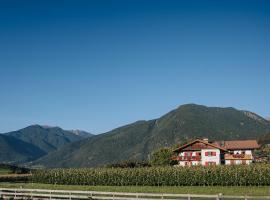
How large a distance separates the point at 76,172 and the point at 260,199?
142 ft

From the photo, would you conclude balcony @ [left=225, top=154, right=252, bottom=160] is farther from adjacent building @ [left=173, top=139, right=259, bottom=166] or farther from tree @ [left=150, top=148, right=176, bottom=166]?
tree @ [left=150, top=148, right=176, bottom=166]

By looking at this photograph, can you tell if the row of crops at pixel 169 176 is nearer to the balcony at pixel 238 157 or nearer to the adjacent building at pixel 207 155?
the adjacent building at pixel 207 155

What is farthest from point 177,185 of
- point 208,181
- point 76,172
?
point 76,172

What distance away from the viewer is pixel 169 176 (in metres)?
63.1

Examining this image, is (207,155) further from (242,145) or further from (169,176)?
(169,176)

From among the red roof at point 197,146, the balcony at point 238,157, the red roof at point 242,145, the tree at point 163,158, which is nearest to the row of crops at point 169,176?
the red roof at point 197,146

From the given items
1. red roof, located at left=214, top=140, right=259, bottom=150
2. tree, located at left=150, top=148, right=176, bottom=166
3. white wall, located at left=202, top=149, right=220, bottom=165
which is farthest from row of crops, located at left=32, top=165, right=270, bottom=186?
red roof, located at left=214, top=140, right=259, bottom=150

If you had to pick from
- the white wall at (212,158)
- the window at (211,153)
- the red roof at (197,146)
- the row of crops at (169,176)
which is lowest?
the row of crops at (169,176)

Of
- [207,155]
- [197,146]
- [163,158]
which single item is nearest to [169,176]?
[207,155]

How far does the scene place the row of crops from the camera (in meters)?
58.0

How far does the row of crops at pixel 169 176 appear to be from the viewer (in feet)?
190

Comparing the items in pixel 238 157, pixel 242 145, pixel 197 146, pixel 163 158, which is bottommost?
pixel 238 157

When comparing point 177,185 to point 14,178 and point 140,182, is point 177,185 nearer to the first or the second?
point 140,182

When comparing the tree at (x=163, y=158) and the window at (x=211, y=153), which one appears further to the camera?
the tree at (x=163, y=158)
